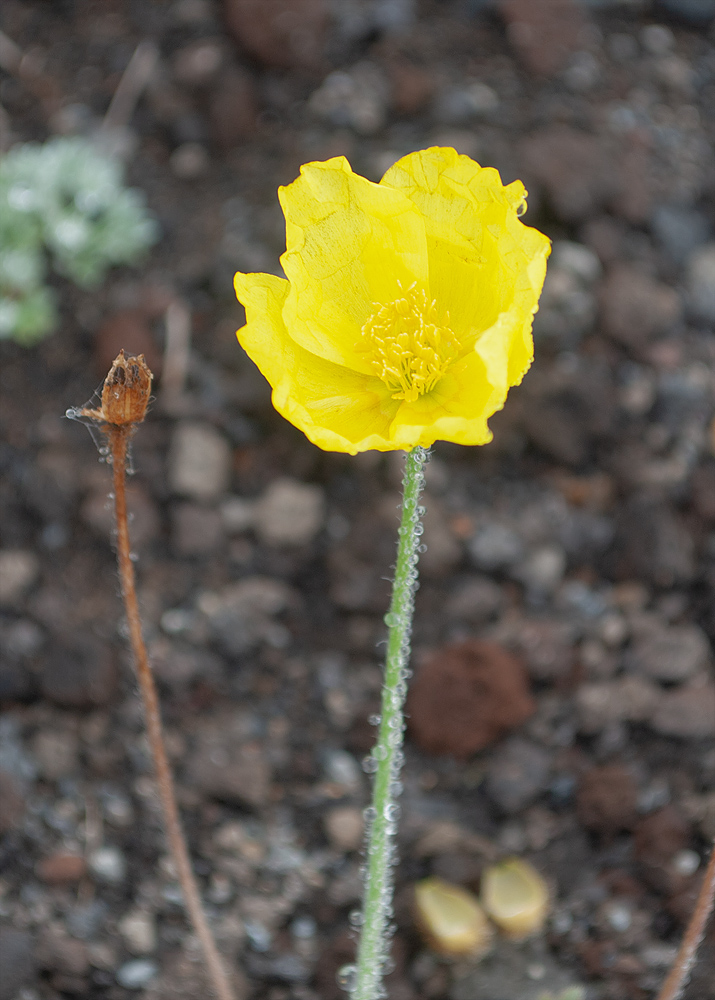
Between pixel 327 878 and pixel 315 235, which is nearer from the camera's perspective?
pixel 315 235

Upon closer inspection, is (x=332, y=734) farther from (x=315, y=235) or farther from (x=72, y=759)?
(x=315, y=235)

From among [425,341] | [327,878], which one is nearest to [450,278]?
[425,341]

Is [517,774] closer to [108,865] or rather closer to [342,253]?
[108,865]

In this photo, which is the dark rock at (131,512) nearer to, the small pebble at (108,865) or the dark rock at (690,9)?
the small pebble at (108,865)

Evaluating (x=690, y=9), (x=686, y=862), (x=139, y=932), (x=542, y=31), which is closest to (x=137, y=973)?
(x=139, y=932)

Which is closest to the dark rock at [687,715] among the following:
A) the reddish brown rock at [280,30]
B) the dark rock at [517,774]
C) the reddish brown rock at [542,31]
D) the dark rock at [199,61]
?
the dark rock at [517,774]

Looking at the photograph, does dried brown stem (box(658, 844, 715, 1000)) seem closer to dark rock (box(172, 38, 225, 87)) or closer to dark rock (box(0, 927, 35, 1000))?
dark rock (box(0, 927, 35, 1000))
